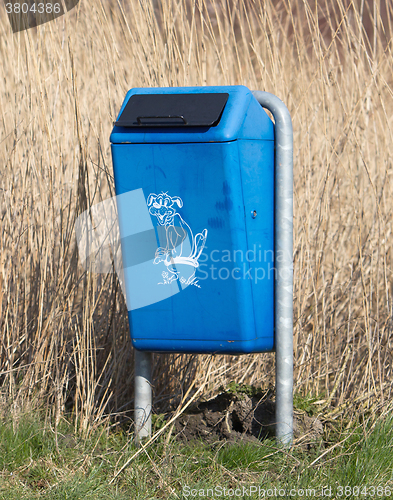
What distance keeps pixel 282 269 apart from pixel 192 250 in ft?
1.31

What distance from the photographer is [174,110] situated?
1.92 meters

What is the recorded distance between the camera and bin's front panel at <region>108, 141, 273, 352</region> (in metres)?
1.90

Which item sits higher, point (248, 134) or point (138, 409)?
point (248, 134)

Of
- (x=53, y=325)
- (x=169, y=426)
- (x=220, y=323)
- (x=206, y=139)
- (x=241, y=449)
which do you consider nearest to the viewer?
(x=206, y=139)

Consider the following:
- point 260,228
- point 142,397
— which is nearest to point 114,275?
point 142,397

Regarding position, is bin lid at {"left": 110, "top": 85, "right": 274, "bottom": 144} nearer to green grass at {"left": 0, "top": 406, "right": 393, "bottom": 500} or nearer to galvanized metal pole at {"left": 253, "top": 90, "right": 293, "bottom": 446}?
galvanized metal pole at {"left": 253, "top": 90, "right": 293, "bottom": 446}

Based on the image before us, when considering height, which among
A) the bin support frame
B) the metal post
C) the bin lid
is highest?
the bin lid

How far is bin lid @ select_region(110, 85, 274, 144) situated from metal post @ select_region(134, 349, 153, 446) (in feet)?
3.06

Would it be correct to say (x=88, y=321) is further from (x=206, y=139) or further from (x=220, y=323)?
(x=206, y=139)

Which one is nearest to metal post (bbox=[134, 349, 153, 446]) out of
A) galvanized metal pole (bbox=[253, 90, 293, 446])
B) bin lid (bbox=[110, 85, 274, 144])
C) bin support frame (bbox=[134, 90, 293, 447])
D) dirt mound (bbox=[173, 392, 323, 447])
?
bin support frame (bbox=[134, 90, 293, 447])

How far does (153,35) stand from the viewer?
2.43 metres

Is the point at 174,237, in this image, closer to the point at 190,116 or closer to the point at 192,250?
the point at 192,250

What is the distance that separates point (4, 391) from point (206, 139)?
1701 mm

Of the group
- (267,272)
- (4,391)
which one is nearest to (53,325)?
(4,391)
